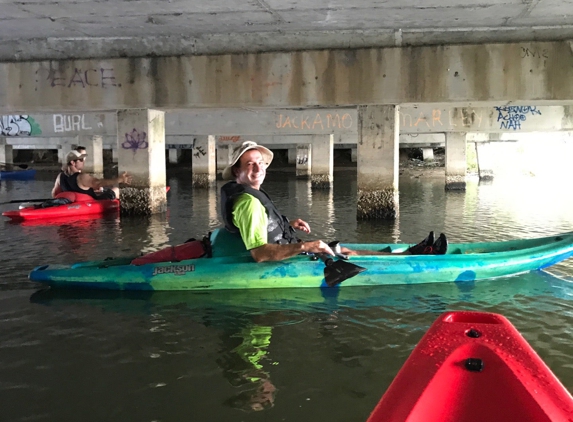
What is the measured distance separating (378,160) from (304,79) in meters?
2.18

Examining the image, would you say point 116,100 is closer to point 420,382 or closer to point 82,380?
point 82,380

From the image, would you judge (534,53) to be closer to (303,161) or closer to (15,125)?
(15,125)

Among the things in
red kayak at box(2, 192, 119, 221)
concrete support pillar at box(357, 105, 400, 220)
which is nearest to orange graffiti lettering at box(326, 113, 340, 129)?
concrete support pillar at box(357, 105, 400, 220)

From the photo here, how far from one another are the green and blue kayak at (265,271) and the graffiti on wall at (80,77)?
18.9 ft

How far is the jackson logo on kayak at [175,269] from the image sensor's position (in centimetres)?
581

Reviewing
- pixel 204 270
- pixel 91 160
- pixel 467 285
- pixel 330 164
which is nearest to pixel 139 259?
pixel 204 270

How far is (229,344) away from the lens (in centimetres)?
438

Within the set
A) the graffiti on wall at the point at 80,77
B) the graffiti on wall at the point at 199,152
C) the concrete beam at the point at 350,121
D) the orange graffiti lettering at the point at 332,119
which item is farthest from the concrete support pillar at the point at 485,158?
the graffiti on wall at the point at 80,77

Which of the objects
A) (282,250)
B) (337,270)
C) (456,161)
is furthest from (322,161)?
(282,250)

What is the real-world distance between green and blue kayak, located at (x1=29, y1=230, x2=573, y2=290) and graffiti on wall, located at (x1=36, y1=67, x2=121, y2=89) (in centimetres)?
575

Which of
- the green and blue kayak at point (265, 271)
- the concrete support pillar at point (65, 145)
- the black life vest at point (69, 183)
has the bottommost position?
the green and blue kayak at point (265, 271)

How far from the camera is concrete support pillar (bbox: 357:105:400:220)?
10727mm

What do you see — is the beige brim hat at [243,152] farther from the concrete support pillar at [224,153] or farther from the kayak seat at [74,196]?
the concrete support pillar at [224,153]

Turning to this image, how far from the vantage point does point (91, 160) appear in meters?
24.9
